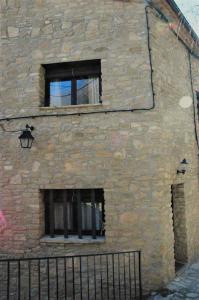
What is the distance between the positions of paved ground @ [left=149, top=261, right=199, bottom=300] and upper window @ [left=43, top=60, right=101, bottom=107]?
4131mm

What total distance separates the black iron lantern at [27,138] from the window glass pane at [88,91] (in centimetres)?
125

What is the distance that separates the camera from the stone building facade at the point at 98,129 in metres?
6.97

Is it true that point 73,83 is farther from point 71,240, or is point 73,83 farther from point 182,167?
point 71,240

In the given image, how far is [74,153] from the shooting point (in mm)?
7234

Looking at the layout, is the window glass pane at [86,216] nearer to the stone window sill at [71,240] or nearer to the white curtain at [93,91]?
the stone window sill at [71,240]

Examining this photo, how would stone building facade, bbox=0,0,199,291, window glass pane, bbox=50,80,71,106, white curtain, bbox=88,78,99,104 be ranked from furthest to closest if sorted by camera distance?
window glass pane, bbox=50,80,71,106 < white curtain, bbox=88,78,99,104 < stone building facade, bbox=0,0,199,291

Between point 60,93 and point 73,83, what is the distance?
372 millimetres

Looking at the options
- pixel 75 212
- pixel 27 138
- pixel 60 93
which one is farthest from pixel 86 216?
pixel 60 93

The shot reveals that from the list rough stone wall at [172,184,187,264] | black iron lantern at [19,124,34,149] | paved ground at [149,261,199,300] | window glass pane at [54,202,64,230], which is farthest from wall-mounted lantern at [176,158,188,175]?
black iron lantern at [19,124,34,149]

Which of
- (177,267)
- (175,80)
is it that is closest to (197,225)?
(177,267)

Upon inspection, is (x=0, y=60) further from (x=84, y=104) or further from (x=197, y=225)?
(x=197, y=225)

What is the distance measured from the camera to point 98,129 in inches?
283

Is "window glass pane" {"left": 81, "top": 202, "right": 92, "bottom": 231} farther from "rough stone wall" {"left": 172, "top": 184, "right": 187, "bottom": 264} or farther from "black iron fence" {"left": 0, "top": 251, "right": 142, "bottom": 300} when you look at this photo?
"rough stone wall" {"left": 172, "top": 184, "right": 187, "bottom": 264}

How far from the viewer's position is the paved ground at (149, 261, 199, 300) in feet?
21.1
